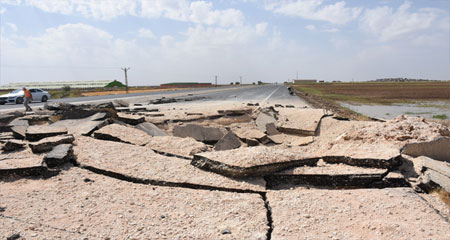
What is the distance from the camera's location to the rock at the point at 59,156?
166 inches

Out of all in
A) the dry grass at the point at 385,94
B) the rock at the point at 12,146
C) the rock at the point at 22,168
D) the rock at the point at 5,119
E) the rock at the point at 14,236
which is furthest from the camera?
the dry grass at the point at 385,94

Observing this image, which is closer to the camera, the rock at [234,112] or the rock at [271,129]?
the rock at [271,129]

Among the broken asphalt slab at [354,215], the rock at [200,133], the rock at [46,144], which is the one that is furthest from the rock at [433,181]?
the rock at [46,144]

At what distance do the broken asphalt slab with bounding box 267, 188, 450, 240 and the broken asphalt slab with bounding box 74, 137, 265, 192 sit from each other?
23.4 inches

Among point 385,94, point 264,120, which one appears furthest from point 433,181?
point 385,94

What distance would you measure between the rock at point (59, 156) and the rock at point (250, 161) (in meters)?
2.02

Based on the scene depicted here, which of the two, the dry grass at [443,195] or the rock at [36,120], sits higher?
the rock at [36,120]

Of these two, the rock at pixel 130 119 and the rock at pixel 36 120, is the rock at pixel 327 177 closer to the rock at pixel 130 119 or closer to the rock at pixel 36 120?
the rock at pixel 130 119

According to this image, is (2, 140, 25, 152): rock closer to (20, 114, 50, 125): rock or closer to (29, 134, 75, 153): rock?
(29, 134, 75, 153): rock

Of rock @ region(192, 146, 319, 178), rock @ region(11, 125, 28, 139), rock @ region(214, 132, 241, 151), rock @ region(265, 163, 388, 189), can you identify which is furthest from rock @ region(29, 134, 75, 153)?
rock @ region(265, 163, 388, 189)

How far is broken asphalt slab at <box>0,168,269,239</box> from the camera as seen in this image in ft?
8.52

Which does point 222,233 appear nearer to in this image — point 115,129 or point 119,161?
point 119,161

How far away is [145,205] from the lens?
3.14 meters

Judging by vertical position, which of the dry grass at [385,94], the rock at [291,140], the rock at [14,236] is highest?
the rock at [14,236]
